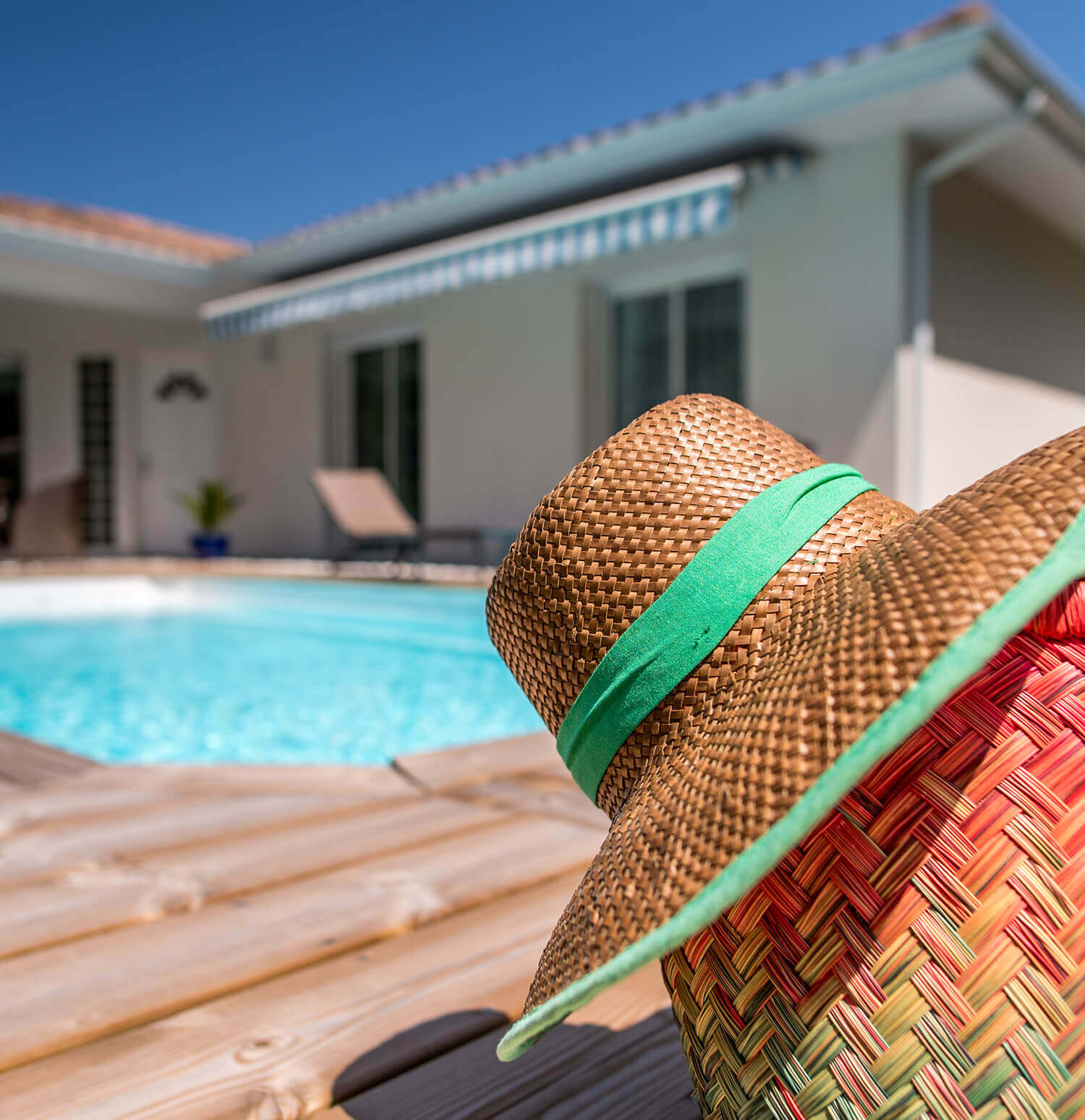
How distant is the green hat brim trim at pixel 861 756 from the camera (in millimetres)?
348

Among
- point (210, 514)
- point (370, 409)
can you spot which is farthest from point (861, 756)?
point (210, 514)

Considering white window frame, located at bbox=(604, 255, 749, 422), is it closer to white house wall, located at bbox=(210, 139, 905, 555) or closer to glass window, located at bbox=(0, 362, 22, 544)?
white house wall, located at bbox=(210, 139, 905, 555)

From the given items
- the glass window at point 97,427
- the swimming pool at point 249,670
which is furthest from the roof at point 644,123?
the glass window at point 97,427

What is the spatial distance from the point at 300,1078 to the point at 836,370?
607 cm

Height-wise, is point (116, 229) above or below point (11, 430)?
above

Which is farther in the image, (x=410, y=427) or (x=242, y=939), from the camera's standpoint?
(x=410, y=427)

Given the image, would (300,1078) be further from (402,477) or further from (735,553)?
(402,477)

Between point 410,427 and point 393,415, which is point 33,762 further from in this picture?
point 393,415

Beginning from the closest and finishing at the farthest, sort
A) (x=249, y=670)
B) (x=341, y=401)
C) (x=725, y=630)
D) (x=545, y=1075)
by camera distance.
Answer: (x=725, y=630) → (x=545, y=1075) → (x=249, y=670) → (x=341, y=401)

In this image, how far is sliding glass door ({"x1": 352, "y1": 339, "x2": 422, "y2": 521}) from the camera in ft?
30.4

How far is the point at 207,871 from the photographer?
1231 mm

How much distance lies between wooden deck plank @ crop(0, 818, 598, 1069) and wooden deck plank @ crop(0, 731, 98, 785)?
0.79 metres

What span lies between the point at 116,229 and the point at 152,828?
10371 millimetres

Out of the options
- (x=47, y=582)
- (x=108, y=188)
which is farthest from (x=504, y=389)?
(x=108, y=188)
